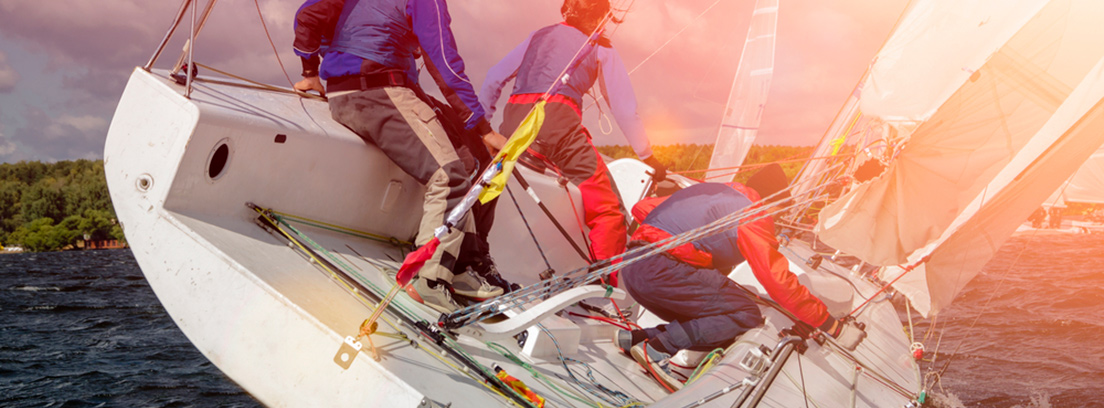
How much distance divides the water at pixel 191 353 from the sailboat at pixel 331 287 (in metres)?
2.86

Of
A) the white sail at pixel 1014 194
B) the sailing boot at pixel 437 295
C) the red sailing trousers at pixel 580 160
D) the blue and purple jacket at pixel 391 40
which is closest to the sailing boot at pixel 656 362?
the red sailing trousers at pixel 580 160

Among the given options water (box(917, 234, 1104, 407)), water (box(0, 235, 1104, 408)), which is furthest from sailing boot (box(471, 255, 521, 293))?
water (box(917, 234, 1104, 407))

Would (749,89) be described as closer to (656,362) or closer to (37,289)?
(656,362)

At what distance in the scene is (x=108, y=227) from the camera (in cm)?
5375

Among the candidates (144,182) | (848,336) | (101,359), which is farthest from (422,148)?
(101,359)

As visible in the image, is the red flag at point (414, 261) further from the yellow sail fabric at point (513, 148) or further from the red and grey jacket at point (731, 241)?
the red and grey jacket at point (731, 241)

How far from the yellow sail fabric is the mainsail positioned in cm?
220

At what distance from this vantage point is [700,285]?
2799 millimetres

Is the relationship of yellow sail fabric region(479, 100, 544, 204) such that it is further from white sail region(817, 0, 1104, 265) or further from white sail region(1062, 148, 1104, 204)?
white sail region(1062, 148, 1104, 204)

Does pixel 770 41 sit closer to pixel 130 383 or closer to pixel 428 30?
pixel 428 30

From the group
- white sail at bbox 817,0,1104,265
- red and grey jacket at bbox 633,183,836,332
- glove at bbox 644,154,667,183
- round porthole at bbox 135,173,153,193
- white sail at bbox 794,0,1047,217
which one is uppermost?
white sail at bbox 794,0,1047,217

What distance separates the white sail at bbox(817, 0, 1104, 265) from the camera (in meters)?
3.36

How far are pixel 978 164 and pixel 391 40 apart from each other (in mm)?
2949

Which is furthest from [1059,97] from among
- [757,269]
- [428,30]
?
[428,30]
